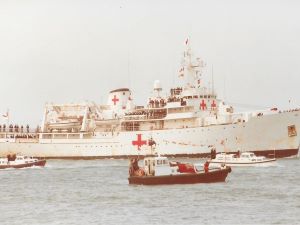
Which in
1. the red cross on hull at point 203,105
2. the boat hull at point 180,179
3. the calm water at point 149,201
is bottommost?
the calm water at point 149,201

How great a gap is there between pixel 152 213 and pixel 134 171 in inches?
541

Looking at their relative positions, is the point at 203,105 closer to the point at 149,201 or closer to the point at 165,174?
the point at 165,174

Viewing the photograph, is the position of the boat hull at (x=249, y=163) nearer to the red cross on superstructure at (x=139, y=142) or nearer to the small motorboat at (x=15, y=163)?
the small motorboat at (x=15, y=163)

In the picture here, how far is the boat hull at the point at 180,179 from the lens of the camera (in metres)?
42.8

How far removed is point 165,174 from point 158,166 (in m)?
0.73

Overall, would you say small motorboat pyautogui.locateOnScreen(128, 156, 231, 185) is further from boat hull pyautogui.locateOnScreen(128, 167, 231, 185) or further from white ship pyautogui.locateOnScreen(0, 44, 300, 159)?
white ship pyautogui.locateOnScreen(0, 44, 300, 159)

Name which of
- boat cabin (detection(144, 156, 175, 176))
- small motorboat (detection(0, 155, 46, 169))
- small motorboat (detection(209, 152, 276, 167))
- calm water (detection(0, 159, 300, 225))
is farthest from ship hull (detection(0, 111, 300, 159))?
boat cabin (detection(144, 156, 175, 176))

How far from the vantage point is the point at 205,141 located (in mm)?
74312

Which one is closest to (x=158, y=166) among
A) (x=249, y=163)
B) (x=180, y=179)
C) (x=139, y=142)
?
(x=180, y=179)

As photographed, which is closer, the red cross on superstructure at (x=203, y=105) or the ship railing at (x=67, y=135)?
the red cross on superstructure at (x=203, y=105)

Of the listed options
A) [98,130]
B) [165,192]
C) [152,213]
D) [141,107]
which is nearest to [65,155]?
[98,130]

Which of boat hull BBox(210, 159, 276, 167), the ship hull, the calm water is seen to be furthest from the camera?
the ship hull

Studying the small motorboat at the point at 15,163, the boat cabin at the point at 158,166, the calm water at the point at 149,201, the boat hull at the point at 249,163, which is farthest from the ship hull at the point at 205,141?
the boat cabin at the point at 158,166

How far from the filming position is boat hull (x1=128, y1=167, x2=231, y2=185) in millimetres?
42750
